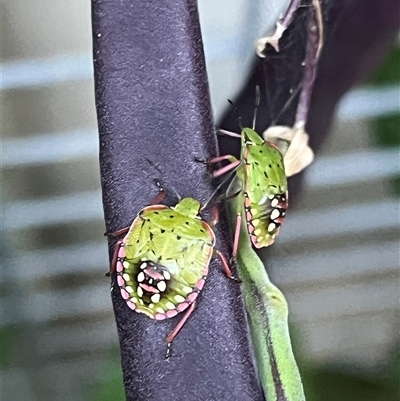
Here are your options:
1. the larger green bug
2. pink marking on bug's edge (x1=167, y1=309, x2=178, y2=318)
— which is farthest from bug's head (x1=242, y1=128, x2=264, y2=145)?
pink marking on bug's edge (x1=167, y1=309, x2=178, y2=318)

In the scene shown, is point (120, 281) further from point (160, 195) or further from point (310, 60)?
point (310, 60)

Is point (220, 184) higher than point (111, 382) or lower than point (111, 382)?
higher

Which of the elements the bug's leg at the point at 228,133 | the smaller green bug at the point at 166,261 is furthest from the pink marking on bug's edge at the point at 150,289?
the bug's leg at the point at 228,133

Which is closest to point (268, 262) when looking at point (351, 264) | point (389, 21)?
point (351, 264)

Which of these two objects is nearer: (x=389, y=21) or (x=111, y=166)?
(x=111, y=166)

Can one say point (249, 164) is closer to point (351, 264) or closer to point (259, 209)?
point (259, 209)

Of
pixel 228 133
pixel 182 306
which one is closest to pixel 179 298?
pixel 182 306
